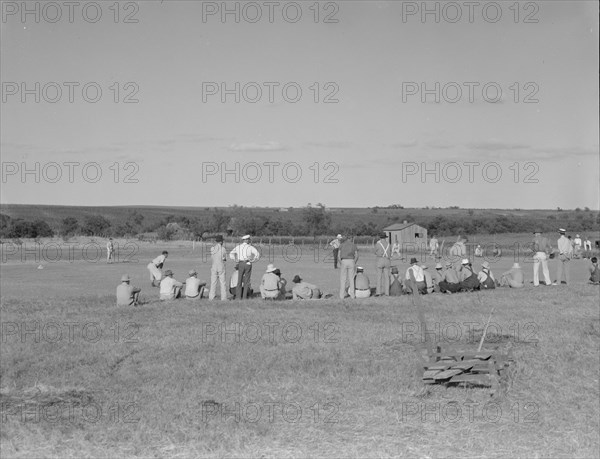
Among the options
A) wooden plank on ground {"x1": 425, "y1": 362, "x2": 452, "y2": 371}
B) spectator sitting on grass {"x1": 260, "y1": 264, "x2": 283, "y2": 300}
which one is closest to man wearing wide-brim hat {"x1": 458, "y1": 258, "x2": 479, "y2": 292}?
spectator sitting on grass {"x1": 260, "y1": 264, "x2": 283, "y2": 300}

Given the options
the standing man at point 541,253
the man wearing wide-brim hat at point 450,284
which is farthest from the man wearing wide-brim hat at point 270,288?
the standing man at point 541,253

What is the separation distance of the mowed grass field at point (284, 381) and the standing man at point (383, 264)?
116 cm

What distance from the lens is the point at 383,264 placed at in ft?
75.8

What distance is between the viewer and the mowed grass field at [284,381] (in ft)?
36.2

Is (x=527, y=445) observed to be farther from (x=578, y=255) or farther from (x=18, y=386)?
(x=578, y=255)

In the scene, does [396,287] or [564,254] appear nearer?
[396,287]

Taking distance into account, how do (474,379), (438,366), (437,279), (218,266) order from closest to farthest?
(474,379)
(438,366)
(218,266)
(437,279)

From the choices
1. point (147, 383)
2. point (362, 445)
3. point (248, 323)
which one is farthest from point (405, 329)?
point (362, 445)

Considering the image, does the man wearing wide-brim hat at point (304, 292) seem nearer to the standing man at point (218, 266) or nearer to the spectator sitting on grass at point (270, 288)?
the spectator sitting on grass at point (270, 288)

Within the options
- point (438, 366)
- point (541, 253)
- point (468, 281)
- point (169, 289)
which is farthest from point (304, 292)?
point (438, 366)

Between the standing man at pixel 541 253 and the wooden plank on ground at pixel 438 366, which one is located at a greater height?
the standing man at pixel 541 253

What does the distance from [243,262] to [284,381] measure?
8.25 metres

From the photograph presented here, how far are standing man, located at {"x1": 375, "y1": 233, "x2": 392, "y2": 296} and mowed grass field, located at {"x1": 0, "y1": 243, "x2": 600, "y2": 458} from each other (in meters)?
1.16

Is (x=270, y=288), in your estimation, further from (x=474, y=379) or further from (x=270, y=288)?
(x=474, y=379)
